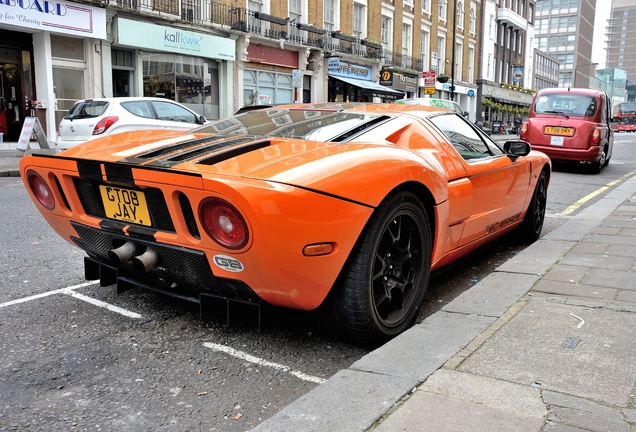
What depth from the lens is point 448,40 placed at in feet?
132

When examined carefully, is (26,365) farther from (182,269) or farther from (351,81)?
(351,81)

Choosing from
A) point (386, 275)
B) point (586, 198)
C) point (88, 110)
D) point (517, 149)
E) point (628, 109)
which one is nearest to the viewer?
point (386, 275)

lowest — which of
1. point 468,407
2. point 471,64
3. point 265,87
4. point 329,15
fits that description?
point 468,407

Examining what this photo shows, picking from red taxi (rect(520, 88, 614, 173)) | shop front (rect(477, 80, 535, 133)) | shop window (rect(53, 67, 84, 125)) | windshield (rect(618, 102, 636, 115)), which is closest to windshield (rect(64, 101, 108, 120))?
shop window (rect(53, 67, 84, 125))

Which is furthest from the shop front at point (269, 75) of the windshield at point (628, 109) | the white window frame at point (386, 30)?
the windshield at point (628, 109)

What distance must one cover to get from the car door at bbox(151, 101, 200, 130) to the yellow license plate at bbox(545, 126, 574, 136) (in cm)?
768

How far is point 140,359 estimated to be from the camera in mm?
2717

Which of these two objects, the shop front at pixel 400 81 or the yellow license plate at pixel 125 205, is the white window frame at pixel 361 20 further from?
the yellow license plate at pixel 125 205

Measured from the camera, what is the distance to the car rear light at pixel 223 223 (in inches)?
93.0

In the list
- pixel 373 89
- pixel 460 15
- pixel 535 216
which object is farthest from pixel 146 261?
pixel 460 15

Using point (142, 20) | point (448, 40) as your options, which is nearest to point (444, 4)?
point (448, 40)

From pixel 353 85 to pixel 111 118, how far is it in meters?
19.8

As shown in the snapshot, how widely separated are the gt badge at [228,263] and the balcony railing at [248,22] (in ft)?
58.1

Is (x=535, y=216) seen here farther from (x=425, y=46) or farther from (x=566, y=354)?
(x=425, y=46)
